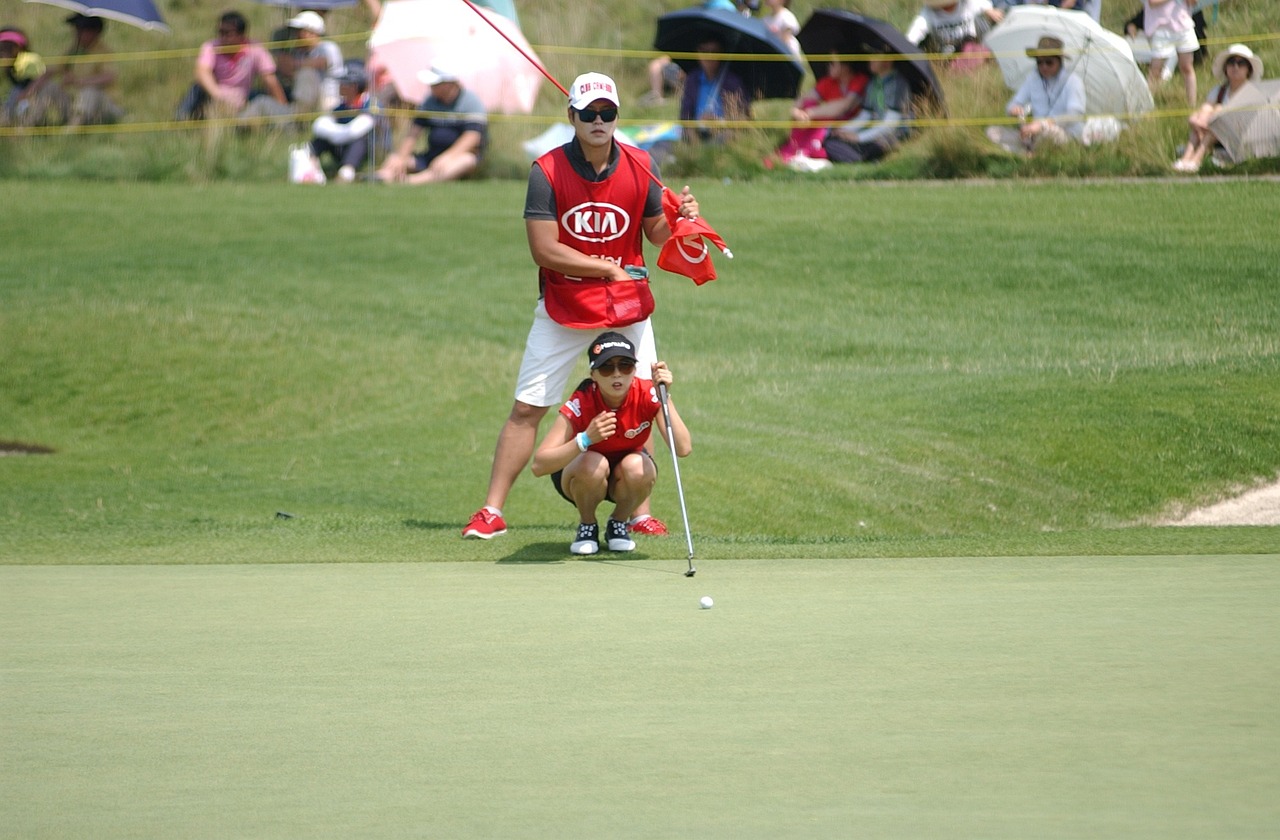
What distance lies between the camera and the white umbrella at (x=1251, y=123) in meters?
15.8

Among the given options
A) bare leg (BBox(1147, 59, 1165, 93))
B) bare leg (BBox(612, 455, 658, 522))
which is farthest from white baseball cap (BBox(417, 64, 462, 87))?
bare leg (BBox(612, 455, 658, 522))

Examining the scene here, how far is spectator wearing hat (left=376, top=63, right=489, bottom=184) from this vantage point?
19.9 metres

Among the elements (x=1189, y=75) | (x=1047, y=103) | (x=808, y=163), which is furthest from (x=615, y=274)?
(x=808, y=163)

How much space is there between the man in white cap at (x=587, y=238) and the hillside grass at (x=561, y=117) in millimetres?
10381

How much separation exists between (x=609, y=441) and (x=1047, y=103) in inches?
447

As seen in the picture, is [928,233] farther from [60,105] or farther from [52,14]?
[52,14]

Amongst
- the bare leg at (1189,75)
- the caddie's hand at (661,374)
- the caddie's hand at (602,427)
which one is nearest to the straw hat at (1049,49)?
the bare leg at (1189,75)

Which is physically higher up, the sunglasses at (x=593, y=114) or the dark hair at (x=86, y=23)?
the sunglasses at (x=593, y=114)

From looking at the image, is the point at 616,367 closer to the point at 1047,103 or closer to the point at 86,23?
the point at 1047,103

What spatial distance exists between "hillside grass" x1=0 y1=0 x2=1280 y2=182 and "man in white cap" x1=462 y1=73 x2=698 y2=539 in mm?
10381

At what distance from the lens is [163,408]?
42.1 feet

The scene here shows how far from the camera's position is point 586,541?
7402mm

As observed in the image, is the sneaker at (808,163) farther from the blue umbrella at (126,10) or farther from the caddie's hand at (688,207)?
the caddie's hand at (688,207)

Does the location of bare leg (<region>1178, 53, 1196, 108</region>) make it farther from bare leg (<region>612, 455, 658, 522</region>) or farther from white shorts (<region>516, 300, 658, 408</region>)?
bare leg (<region>612, 455, 658, 522</region>)
